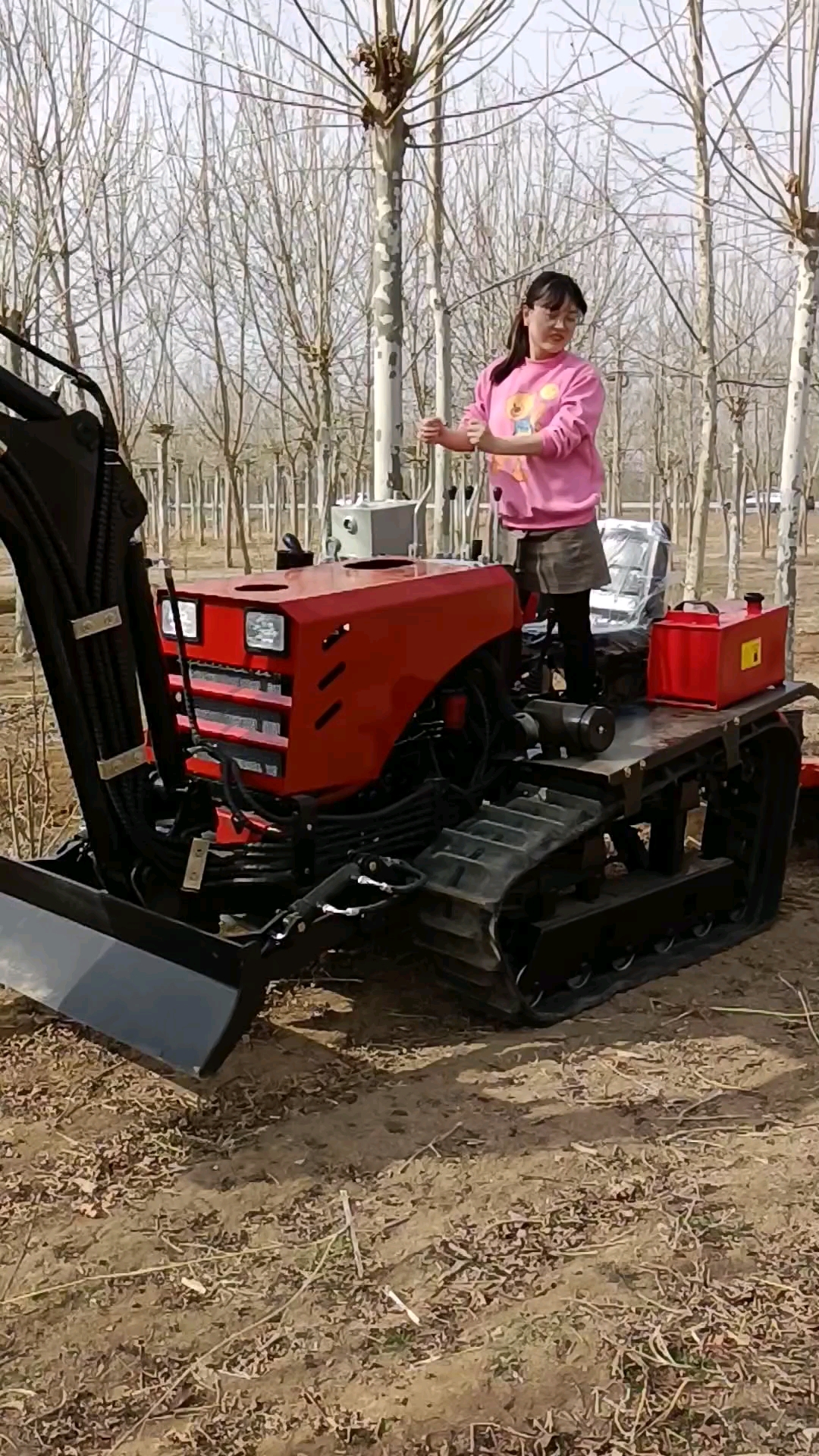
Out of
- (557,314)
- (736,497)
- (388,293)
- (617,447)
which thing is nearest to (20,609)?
(388,293)

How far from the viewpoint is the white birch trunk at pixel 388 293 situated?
19.6ft

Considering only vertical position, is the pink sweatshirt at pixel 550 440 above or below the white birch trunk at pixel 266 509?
above

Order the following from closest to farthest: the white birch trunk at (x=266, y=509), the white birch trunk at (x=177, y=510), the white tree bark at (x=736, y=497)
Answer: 1. the white tree bark at (x=736, y=497)
2. the white birch trunk at (x=177, y=510)
3. the white birch trunk at (x=266, y=509)

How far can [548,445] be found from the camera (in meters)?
4.15

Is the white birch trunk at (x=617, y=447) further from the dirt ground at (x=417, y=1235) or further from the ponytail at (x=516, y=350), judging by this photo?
the dirt ground at (x=417, y=1235)

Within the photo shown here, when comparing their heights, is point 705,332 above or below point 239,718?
above

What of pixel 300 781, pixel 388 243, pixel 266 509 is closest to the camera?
pixel 300 781

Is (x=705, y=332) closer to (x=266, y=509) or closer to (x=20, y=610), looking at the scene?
(x=20, y=610)

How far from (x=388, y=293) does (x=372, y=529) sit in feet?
5.77

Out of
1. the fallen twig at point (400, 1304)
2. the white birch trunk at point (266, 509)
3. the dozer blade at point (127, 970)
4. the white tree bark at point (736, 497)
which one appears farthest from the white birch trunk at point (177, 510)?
the fallen twig at point (400, 1304)

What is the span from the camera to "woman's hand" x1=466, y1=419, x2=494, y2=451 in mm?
4102

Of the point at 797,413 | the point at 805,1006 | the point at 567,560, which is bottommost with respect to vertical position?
the point at 805,1006

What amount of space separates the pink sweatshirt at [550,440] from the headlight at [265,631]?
44.0 inches

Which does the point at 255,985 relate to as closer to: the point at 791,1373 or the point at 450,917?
the point at 450,917
